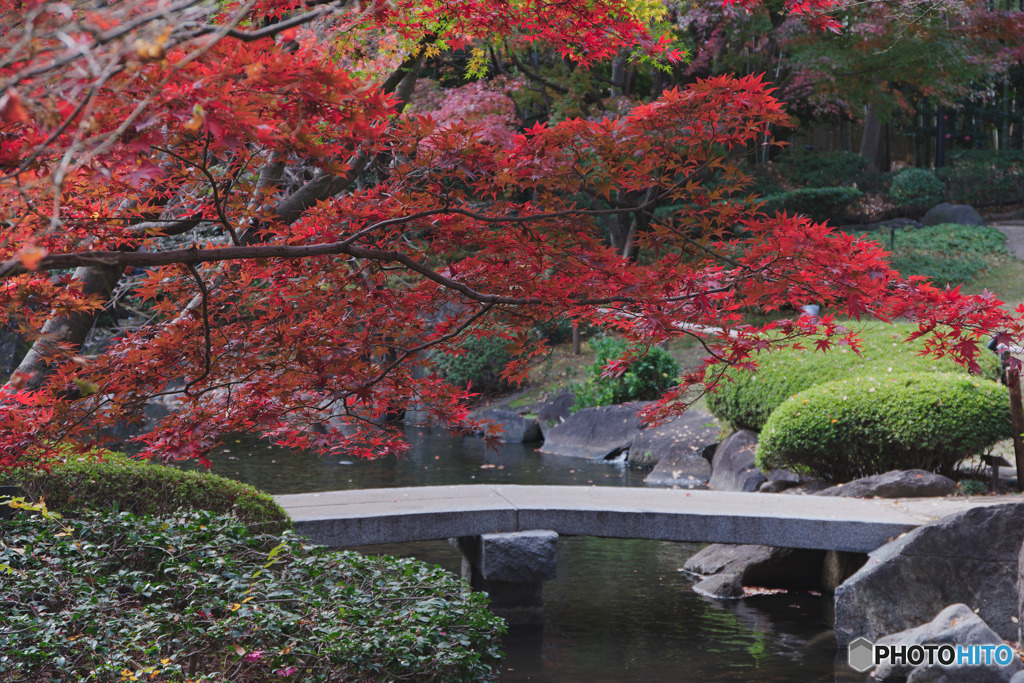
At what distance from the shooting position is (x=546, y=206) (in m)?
3.96

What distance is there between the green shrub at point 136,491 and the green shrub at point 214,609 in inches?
12.1

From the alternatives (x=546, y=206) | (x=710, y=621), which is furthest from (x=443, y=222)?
(x=710, y=621)

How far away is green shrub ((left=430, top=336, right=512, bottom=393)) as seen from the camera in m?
18.3

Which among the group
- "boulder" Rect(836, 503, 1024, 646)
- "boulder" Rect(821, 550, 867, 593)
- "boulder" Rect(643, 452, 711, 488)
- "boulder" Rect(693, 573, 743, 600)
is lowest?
"boulder" Rect(643, 452, 711, 488)

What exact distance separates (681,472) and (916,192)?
14.6m

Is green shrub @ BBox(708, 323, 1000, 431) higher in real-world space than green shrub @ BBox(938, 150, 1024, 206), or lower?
lower

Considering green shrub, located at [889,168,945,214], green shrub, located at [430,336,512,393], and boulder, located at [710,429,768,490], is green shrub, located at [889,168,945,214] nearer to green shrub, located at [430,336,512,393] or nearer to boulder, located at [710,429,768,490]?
green shrub, located at [430,336,512,393]

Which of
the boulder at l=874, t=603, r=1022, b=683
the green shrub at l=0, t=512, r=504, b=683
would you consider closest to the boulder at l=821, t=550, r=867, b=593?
the boulder at l=874, t=603, r=1022, b=683

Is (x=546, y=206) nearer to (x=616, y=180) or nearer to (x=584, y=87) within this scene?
(x=616, y=180)

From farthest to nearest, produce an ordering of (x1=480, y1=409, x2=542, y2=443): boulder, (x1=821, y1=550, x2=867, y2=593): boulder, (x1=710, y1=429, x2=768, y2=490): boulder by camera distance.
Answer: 1. (x1=480, y1=409, x2=542, y2=443): boulder
2. (x1=710, y1=429, x2=768, y2=490): boulder
3. (x1=821, y1=550, x2=867, y2=593): boulder

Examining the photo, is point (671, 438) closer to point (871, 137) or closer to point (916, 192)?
point (916, 192)

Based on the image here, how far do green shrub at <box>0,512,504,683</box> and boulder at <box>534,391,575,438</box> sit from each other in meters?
10.7

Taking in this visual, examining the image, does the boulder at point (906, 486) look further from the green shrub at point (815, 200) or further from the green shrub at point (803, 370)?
the green shrub at point (815, 200)

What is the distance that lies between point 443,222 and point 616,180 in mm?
751
